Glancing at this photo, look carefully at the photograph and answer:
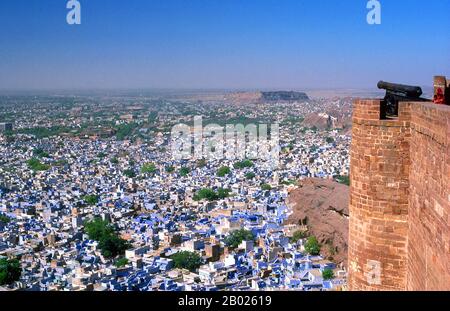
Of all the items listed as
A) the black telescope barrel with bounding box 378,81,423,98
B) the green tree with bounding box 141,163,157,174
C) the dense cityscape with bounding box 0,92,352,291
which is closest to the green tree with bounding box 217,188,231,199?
the dense cityscape with bounding box 0,92,352,291

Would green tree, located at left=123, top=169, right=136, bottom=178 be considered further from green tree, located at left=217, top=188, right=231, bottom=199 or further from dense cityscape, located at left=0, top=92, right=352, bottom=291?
green tree, located at left=217, top=188, right=231, bottom=199

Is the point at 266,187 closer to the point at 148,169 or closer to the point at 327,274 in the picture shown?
the point at 148,169

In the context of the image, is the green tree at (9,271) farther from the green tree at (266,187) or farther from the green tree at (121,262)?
the green tree at (266,187)

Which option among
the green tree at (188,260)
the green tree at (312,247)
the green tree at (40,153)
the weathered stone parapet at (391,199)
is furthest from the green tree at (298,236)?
the green tree at (40,153)

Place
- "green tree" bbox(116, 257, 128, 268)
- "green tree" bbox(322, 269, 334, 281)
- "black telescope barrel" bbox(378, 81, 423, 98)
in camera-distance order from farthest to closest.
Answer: "green tree" bbox(116, 257, 128, 268) → "green tree" bbox(322, 269, 334, 281) → "black telescope barrel" bbox(378, 81, 423, 98)

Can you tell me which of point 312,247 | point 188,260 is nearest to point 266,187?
point 312,247
